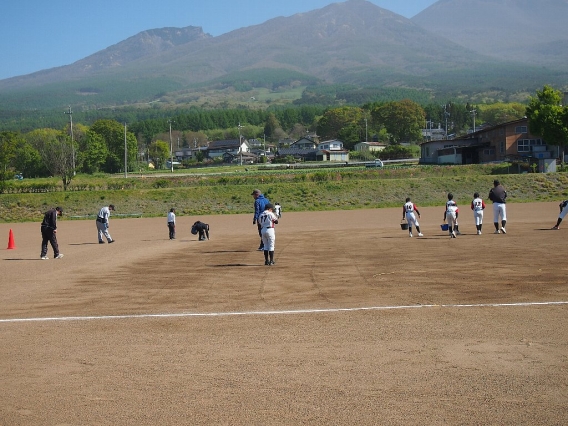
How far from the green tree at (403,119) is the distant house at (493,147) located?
3741 cm

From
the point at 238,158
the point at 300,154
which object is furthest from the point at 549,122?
the point at 238,158

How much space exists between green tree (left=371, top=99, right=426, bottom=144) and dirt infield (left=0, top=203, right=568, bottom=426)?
10988 cm

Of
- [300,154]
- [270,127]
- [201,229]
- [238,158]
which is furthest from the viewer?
[270,127]

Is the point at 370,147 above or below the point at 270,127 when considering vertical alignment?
below

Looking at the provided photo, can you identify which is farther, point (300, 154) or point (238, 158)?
point (238, 158)

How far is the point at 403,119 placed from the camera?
124938 millimetres

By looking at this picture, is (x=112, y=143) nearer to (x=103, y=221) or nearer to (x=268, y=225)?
(x=103, y=221)

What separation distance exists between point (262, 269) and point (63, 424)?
1010 centimetres

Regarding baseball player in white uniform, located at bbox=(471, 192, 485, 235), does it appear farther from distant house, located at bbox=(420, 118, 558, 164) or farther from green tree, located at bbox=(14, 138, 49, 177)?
green tree, located at bbox=(14, 138, 49, 177)

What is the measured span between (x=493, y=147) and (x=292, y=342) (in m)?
72.5

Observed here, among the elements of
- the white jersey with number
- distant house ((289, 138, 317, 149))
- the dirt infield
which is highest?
distant house ((289, 138, 317, 149))

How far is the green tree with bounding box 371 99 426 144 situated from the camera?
12444cm

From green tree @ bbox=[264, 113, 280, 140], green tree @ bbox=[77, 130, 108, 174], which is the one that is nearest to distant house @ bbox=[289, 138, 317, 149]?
green tree @ bbox=[264, 113, 280, 140]

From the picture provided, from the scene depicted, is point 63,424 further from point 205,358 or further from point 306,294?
point 306,294
